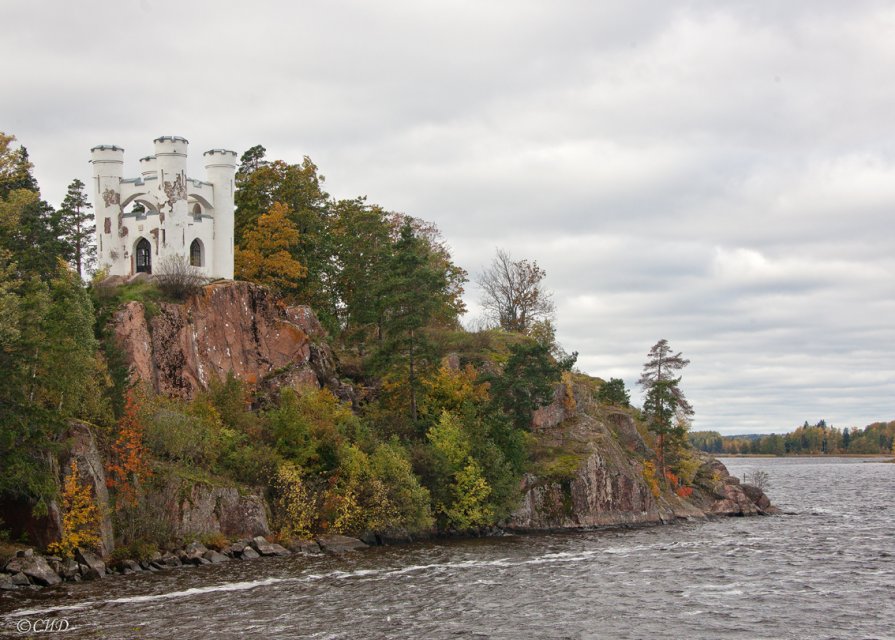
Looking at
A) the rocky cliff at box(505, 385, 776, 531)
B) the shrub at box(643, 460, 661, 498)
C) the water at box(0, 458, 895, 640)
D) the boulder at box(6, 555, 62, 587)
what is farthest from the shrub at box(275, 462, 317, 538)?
the shrub at box(643, 460, 661, 498)

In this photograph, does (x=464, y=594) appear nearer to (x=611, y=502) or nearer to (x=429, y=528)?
(x=429, y=528)

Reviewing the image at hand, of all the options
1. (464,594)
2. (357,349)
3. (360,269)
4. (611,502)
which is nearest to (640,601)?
(464,594)

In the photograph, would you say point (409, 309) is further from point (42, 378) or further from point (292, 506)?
point (42, 378)

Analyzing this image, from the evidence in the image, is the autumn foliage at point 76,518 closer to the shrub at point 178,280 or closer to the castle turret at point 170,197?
the shrub at point 178,280

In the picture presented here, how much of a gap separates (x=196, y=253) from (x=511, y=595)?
41.0 meters

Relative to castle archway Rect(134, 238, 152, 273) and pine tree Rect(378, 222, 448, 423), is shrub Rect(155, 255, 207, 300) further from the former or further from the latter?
pine tree Rect(378, 222, 448, 423)

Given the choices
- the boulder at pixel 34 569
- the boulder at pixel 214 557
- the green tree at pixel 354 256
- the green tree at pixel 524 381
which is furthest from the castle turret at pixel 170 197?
the boulder at pixel 34 569

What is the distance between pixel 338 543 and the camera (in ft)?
180

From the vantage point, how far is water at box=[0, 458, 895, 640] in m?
34.0

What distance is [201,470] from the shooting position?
2087 inches

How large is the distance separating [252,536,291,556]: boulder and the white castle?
84.0 ft

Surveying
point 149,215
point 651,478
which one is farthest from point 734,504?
point 149,215

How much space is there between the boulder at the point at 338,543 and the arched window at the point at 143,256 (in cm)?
2687

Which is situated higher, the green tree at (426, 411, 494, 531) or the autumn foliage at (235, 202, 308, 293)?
the autumn foliage at (235, 202, 308, 293)
